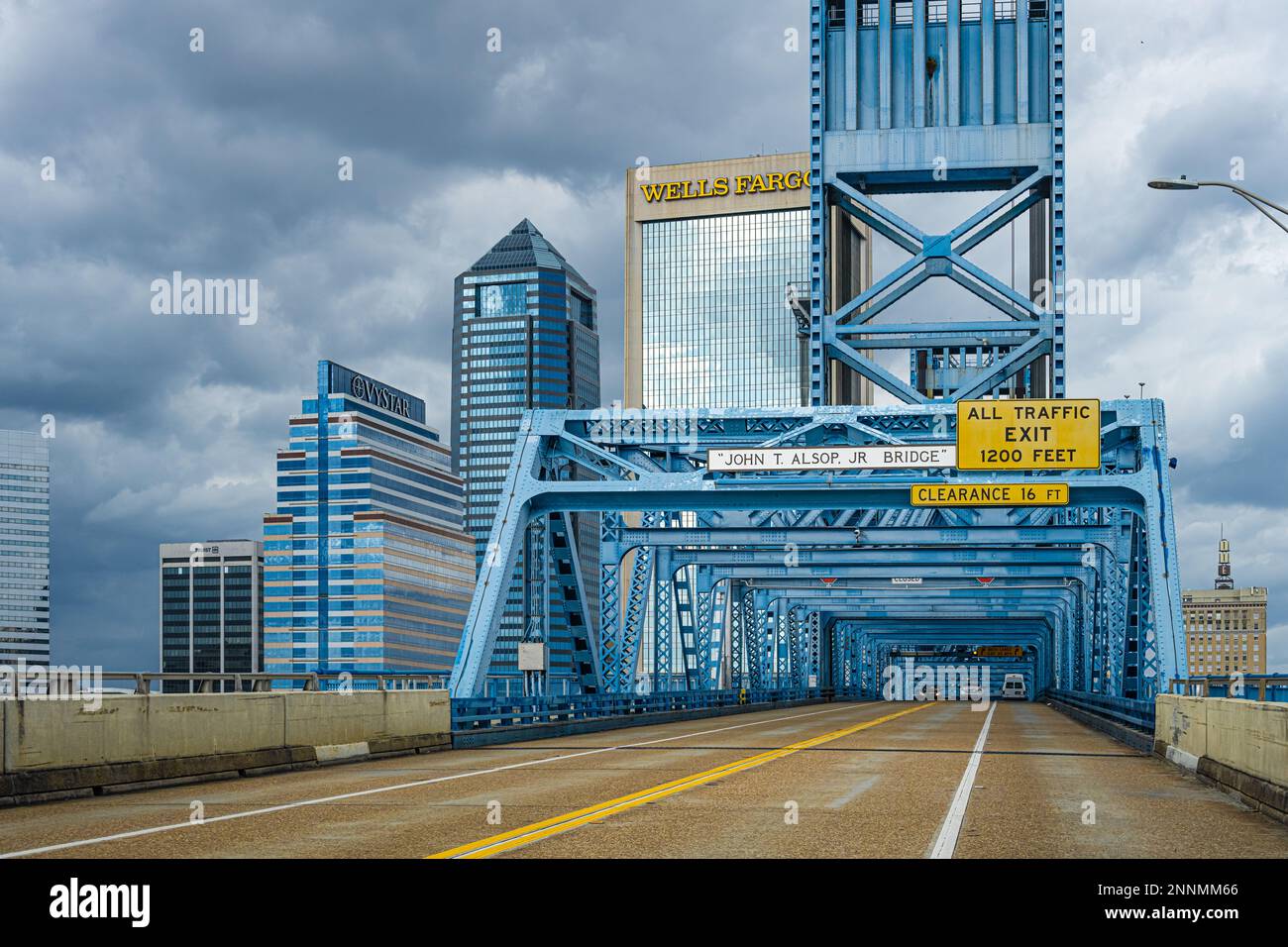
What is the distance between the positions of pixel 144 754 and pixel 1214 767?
13.9 m

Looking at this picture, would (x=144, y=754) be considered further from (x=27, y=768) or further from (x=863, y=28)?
(x=863, y=28)

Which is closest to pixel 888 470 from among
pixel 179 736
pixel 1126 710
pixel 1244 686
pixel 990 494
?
pixel 990 494

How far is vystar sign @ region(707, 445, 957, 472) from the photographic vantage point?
33.7m

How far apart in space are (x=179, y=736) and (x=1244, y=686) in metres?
14.2

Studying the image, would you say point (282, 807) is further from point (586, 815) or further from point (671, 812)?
point (671, 812)

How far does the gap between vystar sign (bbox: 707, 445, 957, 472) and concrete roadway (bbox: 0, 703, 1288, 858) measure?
30.4 feet

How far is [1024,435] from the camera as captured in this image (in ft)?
111

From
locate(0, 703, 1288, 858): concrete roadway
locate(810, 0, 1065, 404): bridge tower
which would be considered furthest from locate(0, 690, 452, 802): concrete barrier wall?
locate(810, 0, 1065, 404): bridge tower

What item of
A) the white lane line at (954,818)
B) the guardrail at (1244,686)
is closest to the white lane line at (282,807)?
the white lane line at (954,818)

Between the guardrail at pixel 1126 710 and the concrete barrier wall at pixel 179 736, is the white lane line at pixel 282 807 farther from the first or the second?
the guardrail at pixel 1126 710

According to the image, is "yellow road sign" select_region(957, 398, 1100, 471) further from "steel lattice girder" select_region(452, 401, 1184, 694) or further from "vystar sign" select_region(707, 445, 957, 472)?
"steel lattice girder" select_region(452, 401, 1184, 694)

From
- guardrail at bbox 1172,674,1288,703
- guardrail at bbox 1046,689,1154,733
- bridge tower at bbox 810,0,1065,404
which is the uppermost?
bridge tower at bbox 810,0,1065,404

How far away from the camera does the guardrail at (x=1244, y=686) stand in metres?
19.1

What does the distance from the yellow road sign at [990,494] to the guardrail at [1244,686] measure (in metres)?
7.37
